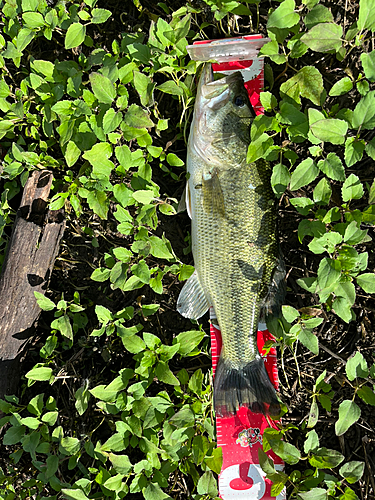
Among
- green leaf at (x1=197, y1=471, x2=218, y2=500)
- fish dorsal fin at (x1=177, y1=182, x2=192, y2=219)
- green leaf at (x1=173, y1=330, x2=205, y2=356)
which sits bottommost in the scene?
green leaf at (x1=197, y1=471, x2=218, y2=500)

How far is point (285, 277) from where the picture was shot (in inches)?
90.4

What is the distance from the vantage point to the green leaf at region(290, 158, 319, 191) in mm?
1949

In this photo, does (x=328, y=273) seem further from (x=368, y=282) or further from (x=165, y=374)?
(x=165, y=374)

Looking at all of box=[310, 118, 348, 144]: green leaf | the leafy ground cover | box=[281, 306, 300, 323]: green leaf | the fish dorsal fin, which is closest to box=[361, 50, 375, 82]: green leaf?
the leafy ground cover

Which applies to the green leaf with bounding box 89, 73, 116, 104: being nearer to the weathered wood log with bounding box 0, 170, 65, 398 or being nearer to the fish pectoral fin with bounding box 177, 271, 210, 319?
the weathered wood log with bounding box 0, 170, 65, 398

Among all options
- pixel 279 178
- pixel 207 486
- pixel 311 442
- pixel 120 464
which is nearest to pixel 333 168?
pixel 279 178

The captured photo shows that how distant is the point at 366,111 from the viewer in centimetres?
186

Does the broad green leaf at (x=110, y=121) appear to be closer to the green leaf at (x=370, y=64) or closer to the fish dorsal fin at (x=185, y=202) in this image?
the fish dorsal fin at (x=185, y=202)

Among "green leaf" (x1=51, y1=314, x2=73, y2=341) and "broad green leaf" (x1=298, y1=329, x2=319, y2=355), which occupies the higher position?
"green leaf" (x1=51, y1=314, x2=73, y2=341)

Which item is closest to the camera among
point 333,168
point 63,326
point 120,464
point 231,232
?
point 333,168

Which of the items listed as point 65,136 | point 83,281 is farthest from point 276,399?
point 65,136

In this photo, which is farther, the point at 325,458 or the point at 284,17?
the point at 325,458

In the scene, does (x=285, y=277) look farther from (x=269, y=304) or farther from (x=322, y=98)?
(x=322, y=98)

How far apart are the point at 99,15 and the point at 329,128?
147 cm
